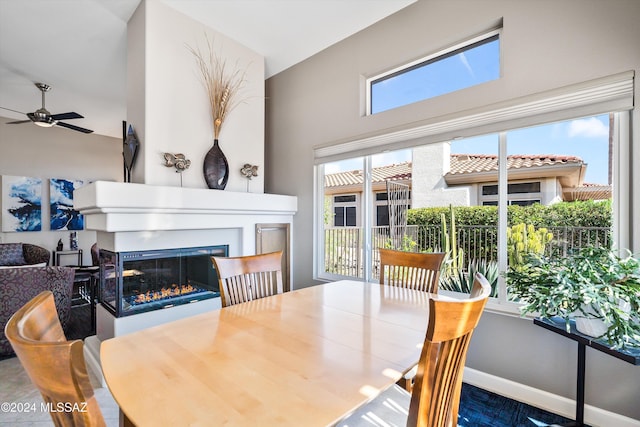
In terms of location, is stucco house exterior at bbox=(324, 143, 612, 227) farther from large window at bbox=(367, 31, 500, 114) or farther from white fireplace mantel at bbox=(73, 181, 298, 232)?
white fireplace mantel at bbox=(73, 181, 298, 232)

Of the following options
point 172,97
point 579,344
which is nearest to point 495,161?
point 579,344

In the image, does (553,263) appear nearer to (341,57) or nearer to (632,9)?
(632,9)

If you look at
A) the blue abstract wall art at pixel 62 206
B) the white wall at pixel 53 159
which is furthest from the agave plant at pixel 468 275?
the white wall at pixel 53 159

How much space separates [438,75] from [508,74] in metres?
0.59

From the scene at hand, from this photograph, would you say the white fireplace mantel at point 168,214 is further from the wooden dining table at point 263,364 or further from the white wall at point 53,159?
the white wall at point 53,159

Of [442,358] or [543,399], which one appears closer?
[442,358]

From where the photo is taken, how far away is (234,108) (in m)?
3.17

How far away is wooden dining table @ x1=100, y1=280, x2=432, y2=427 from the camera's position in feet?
2.27

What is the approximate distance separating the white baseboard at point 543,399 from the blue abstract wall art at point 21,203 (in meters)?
6.62

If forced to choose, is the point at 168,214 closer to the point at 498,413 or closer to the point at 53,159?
the point at 498,413

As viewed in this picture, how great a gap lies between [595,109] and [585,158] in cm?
31

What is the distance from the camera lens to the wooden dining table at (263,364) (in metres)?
0.69

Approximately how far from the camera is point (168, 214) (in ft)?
8.01

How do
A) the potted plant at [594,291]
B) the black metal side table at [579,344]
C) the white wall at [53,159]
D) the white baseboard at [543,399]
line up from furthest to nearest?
the white wall at [53,159]
the white baseboard at [543,399]
the black metal side table at [579,344]
the potted plant at [594,291]
